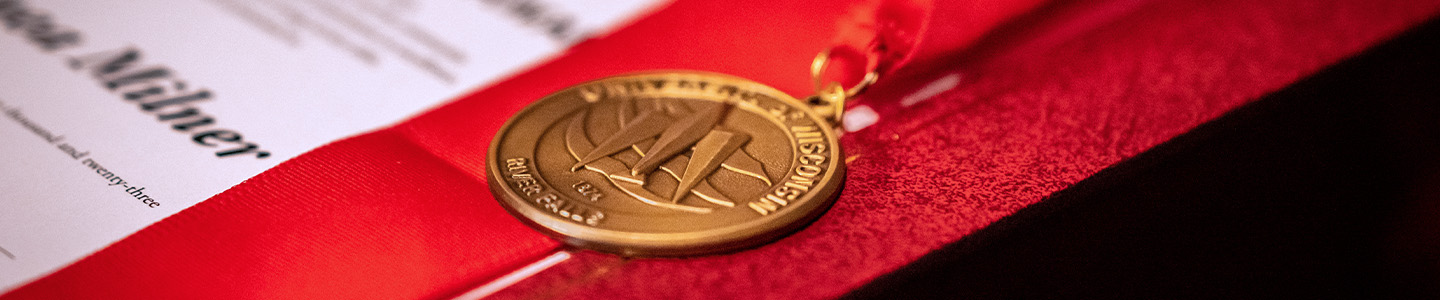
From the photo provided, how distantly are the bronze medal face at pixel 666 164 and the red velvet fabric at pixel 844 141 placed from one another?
0.02m

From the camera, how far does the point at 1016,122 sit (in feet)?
1.85

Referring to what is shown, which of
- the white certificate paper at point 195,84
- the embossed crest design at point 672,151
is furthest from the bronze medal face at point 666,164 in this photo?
the white certificate paper at point 195,84

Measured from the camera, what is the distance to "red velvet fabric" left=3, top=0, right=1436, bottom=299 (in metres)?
0.44

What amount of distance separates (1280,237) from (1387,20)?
0.21 m

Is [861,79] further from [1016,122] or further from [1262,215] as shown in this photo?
[1262,215]

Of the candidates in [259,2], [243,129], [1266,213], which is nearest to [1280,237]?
[1266,213]

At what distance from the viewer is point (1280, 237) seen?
53 cm

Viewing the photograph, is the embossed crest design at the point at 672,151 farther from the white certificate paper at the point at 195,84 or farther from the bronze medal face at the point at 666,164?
the white certificate paper at the point at 195,84

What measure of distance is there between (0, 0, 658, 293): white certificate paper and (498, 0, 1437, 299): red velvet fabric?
0.26 m

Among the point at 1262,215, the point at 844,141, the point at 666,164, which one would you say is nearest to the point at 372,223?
the point at 666,164

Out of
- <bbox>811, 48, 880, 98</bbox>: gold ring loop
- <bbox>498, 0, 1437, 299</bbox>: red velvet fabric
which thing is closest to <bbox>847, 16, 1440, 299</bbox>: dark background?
<bbox>498, 0, 1437, 299</bbox>: red velvet fabric

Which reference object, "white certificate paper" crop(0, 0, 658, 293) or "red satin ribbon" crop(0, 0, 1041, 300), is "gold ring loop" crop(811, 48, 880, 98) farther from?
"white certificate paper" crop(0, 0, 658, 293)

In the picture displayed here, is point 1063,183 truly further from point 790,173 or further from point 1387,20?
point 1387,20

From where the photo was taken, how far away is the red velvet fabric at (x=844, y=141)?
17.4 inches
